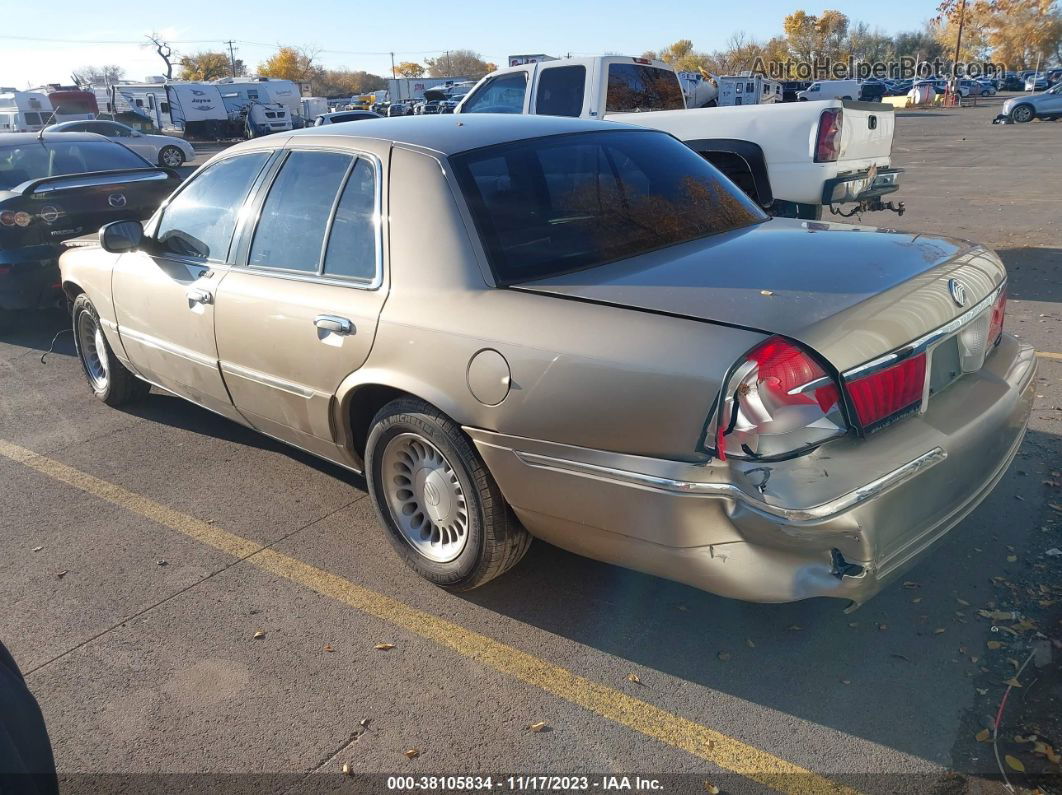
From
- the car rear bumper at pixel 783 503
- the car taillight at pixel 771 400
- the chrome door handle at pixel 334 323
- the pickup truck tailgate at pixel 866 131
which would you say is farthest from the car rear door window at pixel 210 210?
the pickup truck tailgate at pixel 866 131

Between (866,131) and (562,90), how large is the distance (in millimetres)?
3157

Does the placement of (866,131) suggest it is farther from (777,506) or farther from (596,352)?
(777,506)

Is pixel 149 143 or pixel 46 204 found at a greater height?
pixel 46 204

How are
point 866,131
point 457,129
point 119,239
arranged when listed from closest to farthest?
point 457,129, point 119,239, point 866,131

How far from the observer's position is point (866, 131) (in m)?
7.48

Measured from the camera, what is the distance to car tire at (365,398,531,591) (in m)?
3.13

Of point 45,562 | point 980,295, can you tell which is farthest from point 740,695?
point 45,562

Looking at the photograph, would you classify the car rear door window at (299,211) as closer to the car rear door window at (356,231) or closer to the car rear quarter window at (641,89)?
the car rear door window at (356,231)

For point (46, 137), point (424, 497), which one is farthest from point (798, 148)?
point (46, 137)

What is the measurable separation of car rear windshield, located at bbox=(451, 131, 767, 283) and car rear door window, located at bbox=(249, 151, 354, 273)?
2.20 ft

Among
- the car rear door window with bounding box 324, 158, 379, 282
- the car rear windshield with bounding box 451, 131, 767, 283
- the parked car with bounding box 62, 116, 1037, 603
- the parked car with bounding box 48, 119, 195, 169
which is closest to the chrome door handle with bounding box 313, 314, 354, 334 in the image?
the parked car with bounding box 62, 116, 1037, 603

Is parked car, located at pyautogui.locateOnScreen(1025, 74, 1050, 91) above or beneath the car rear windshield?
above

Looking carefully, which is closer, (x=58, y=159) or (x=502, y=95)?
(x=58, y=159)

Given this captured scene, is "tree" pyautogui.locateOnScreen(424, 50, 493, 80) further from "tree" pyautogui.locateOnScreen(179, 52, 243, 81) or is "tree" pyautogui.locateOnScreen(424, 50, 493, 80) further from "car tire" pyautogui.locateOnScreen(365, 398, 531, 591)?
"car tire" pyautogui.locateOnScreen(365, 398, 531, 591)
